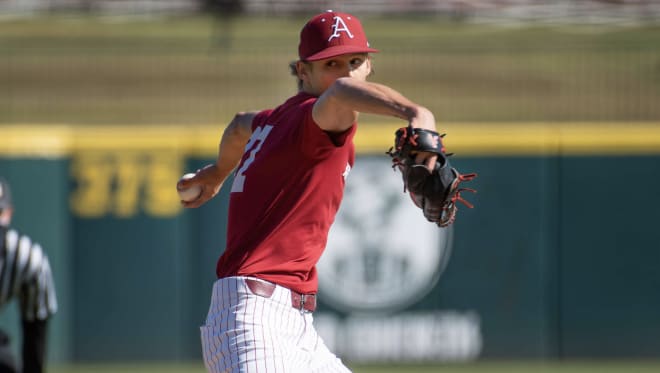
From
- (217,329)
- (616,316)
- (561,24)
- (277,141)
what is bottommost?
(616,316)

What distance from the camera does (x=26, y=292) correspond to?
16.2 feet

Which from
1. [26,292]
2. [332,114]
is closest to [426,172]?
[332,114]

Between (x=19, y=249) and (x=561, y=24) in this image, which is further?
(x=561, y=24)

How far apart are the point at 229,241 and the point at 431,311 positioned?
203 inches

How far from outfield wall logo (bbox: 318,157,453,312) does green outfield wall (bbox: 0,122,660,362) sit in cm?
1

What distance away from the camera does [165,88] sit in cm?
1254

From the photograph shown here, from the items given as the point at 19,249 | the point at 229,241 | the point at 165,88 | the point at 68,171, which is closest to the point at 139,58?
the point at 165,88

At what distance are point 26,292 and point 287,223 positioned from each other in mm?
1955

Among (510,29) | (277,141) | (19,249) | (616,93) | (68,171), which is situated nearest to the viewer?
(277,141)

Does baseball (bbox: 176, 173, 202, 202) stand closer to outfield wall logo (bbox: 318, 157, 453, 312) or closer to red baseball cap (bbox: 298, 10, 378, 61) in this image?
red baseball cap (bbox: 298, 10, 378, 61)

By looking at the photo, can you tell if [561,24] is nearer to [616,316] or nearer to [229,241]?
[616,316]

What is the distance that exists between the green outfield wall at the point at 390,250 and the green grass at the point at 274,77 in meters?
3.23

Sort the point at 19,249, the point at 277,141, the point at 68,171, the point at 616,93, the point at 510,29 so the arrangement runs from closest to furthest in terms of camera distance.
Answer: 1. the point at 277,141
2. the point at 19,249
3. the point at 68,171
4. the point at 616,93
5. the point at 510,29

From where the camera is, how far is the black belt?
3453 millimetres
